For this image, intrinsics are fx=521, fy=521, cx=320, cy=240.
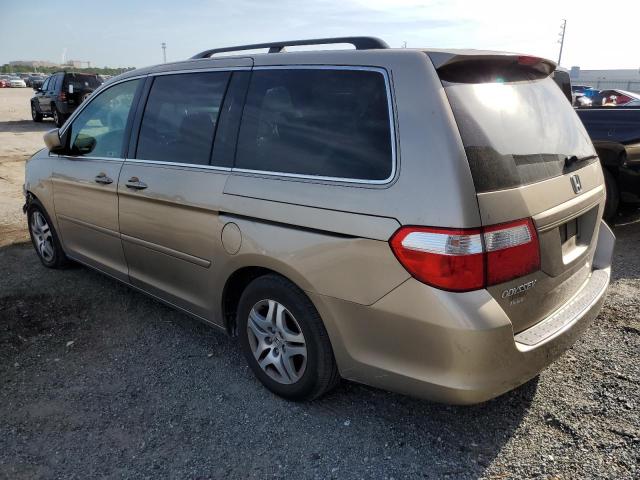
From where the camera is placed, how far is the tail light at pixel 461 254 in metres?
2.10

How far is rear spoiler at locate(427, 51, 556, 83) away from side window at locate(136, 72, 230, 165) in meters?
1.41

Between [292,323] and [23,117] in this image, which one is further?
[23,117]

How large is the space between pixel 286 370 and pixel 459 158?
1486mm

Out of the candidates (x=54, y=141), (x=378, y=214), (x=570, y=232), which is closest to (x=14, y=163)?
(x=54, y=141)

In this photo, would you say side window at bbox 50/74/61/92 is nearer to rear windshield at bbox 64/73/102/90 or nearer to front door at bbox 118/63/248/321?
rear windshield at bbox 64/73/102/90

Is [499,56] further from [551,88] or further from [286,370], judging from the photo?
[286,370]

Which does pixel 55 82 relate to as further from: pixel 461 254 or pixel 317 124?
pixel 461 254

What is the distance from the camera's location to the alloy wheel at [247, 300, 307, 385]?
2768 millimetres

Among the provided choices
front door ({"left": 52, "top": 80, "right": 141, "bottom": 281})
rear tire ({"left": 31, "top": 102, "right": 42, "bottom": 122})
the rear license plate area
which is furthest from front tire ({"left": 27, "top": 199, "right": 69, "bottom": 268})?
rear tire ({"left": 31, "top": 102, "right": 42, "bottom": 122})

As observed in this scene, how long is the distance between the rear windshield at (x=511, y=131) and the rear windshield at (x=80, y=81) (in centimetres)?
1974

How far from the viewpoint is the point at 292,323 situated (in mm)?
2785

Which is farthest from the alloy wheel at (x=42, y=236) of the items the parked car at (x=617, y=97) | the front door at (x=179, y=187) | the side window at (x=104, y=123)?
the parked car at (x=617, y=97)

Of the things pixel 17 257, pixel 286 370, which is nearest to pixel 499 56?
pixel 286 370

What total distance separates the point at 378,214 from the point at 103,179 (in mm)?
2477
